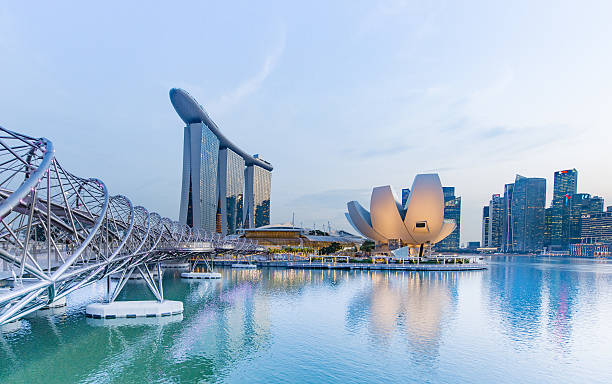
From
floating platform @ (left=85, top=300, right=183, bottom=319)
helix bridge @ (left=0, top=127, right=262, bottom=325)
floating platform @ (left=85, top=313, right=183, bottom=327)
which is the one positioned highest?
helix bridge @ (left=0, top=127, right=262, bottom=325)

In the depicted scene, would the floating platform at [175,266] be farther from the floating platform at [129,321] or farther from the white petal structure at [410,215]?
the floating platform at [129,321]

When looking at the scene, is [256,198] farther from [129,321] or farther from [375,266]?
[129,321]

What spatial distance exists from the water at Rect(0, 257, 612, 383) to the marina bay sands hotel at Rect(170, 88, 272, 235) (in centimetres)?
8465

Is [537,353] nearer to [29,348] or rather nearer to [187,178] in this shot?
[29,348]

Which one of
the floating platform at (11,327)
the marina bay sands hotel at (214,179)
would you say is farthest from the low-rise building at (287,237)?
the floating platform at (11,327)

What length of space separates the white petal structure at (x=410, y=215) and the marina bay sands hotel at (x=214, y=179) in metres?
53.2

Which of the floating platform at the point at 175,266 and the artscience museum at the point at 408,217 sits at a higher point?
the artscience museum at the point at 408,217

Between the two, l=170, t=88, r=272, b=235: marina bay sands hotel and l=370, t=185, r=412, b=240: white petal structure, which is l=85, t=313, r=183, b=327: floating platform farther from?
l=170, t=88, r=272, b=235: marina bay sands hotel

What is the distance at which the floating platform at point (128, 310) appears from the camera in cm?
2252

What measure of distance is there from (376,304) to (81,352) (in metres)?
19.3

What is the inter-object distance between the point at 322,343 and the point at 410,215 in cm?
5750

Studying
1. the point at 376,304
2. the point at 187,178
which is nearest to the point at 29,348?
the point at 376,304

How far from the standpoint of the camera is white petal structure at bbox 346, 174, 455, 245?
71375mm

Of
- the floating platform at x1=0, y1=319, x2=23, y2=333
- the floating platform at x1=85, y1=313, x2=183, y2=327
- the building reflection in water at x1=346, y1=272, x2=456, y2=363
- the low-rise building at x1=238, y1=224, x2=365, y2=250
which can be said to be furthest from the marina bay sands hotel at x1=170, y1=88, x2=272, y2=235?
the floating platform at x1=0, y1=319, x2=23, y2=333
